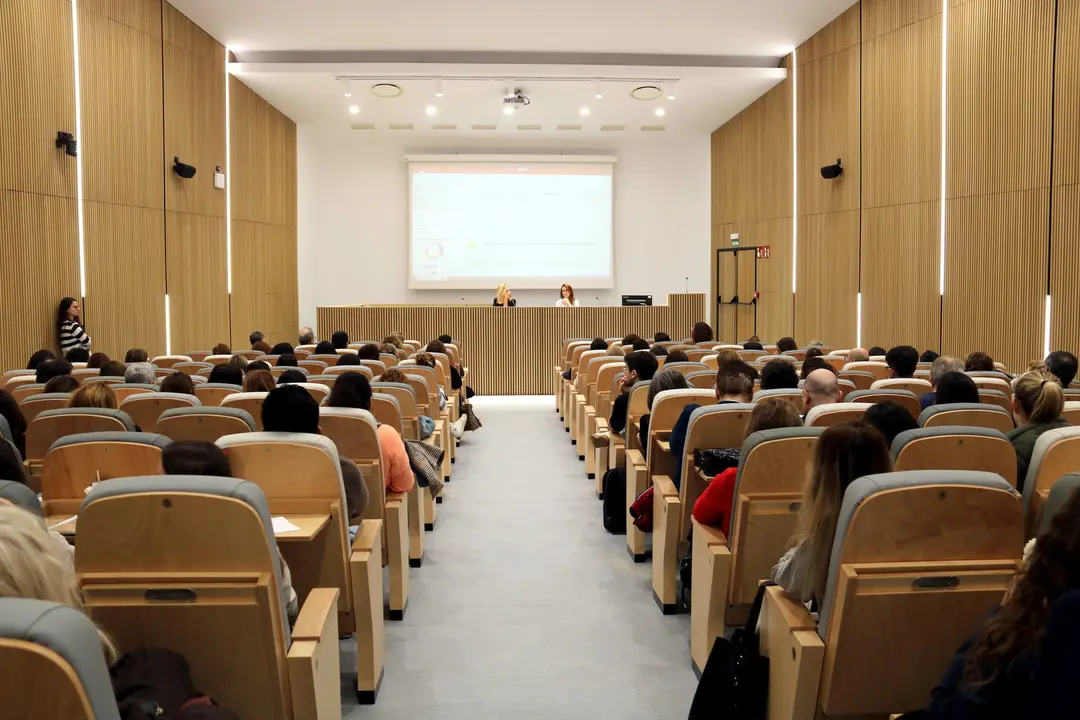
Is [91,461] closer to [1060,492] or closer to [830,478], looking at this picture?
[830,478]

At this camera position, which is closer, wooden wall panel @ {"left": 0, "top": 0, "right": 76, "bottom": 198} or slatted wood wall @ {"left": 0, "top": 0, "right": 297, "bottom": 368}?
wooden wall panel @ {"left": 0, "top": 0, "right": 76, "bottom": 198}

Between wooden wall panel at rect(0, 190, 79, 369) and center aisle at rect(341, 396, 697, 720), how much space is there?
4466mm

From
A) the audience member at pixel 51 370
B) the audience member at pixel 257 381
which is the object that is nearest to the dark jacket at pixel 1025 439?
the audience member at pixel 257 381

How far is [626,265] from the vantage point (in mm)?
18547

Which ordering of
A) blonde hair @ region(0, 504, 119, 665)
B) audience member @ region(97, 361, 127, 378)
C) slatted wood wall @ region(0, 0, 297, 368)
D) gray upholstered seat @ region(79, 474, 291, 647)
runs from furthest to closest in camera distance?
1. slatted wood wall @ region(0, 0, 297, 368)
2. audience member @ region(97, 361, 127, 378)
3. gray upholstered seat @ region(79, 474, 291, 647)
4. blonde hair @ region(0, 504, 119, 665)

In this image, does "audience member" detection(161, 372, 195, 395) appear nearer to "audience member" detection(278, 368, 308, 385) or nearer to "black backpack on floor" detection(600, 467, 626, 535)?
"audience member" detection(278, 368, 308, 385)

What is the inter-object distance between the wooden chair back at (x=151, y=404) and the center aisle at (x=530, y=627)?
1509mm

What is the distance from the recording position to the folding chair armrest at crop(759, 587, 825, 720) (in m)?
2.39

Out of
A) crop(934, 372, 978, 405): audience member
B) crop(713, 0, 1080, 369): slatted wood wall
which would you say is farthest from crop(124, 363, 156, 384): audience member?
crop(713, 0, 1080, 369): slatted wood wall

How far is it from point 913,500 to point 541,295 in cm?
1644

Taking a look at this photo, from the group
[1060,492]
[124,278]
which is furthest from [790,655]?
[124,278]

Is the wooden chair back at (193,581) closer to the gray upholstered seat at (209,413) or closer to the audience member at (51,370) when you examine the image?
the gray upholstered seat at (209,413)

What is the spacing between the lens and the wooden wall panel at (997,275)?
8.03 meters

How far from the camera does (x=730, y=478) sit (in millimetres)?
3441
